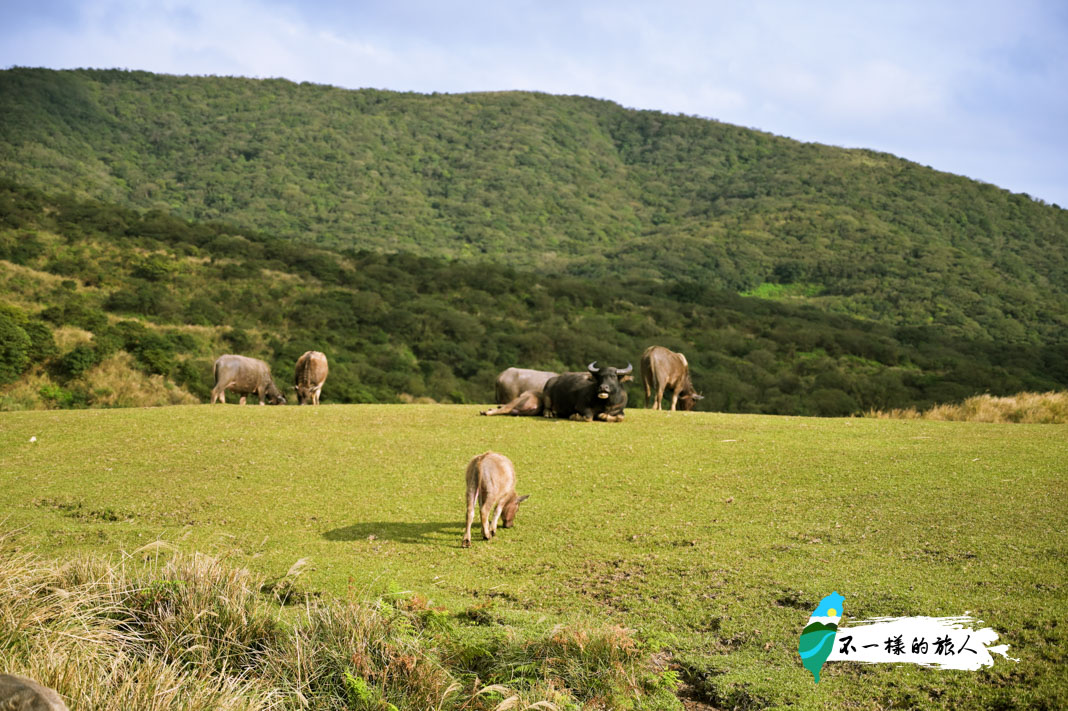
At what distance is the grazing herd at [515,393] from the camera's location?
9273mm

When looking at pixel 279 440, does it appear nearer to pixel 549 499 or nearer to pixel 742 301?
pixel 549 499

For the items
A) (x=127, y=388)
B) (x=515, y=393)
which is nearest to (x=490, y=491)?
(x=515, y=393)

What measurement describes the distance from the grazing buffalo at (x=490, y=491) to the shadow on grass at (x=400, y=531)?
15.4 inches

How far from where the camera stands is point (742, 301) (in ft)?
223

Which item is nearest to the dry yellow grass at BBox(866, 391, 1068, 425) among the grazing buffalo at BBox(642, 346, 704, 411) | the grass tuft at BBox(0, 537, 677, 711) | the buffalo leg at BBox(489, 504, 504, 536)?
the grazing buffalo at BBox(642, 346, 704, 411)

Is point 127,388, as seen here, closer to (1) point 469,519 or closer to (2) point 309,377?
(2) point 309,377

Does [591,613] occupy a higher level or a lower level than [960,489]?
lower

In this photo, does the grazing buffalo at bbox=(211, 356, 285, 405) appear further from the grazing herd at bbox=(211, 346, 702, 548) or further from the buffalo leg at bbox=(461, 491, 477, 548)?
the buffalo leg at bbox=(461, 491, 477, 548)

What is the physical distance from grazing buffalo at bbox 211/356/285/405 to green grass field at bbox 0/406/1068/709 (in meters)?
5.14

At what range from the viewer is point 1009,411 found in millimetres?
16531

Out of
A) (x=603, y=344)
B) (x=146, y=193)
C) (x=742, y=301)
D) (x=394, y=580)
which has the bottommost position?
(x=394, y=580)

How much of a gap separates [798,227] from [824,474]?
93.3 meters

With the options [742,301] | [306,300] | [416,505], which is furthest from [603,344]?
[416,505]

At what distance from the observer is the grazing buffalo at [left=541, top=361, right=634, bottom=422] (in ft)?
52.2
